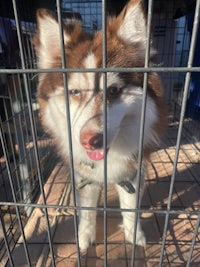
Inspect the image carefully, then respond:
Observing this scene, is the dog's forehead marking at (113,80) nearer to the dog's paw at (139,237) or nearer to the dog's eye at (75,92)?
the dog's eye at (75,92)

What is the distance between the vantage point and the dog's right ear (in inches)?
51.5

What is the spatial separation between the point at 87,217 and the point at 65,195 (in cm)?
55

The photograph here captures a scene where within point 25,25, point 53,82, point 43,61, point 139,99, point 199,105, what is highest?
point 25,25

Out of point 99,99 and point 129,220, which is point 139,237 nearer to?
point 129,220

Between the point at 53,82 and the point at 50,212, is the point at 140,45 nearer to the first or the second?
the point at 53,82

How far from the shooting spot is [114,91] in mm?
1454

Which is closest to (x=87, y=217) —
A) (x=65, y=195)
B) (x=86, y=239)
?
(x=86, y=239)

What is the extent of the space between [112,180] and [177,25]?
337 cm

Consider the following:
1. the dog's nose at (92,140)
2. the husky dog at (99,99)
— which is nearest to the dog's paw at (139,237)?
the husky dog at (99,99)

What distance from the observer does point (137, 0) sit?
3.83 ft

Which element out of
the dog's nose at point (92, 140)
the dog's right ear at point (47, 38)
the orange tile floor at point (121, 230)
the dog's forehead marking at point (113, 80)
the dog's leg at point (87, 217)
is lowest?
the orange tile floor at point (121, 230)

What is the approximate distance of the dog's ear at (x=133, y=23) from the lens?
49.8 inches

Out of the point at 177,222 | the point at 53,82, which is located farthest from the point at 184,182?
the point at 53,82

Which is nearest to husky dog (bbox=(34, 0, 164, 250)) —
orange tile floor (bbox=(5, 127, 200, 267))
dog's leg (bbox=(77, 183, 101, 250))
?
dog's leg (bbox=(77, 183, 101, 250))
